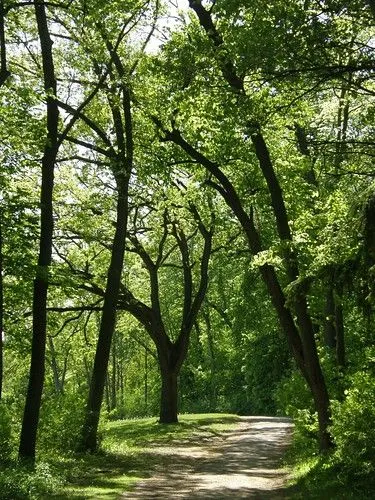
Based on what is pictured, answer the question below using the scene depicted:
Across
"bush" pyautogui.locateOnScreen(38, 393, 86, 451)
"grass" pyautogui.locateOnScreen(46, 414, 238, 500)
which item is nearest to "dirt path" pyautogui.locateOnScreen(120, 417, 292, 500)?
"grass" pyautogui.locateOnScreen(46, 414, 238, 500)

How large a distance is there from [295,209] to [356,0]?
11.2 m

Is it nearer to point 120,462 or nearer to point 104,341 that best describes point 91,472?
point 120,462

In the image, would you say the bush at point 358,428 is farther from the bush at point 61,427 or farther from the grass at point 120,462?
the bush at point 61,427

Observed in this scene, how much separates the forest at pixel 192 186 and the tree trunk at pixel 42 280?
0.04 metres

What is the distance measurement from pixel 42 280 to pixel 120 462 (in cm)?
497

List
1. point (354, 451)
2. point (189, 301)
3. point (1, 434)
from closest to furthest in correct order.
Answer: point (354, 451) → point (1, 434) → point (189, 301)

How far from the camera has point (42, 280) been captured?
1420cm

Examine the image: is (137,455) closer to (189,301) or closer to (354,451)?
(354,451)

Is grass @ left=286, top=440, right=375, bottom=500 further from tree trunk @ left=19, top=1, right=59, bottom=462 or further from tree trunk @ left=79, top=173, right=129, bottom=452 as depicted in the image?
tree trunk @ left=19, top=1, right=59, bottom=462

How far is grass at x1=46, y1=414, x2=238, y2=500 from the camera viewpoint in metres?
11.2

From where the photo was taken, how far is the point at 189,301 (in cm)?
2598

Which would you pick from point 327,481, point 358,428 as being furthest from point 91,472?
point 358,428

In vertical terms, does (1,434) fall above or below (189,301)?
below

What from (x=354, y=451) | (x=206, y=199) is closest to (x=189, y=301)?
(x=206, y=199)
